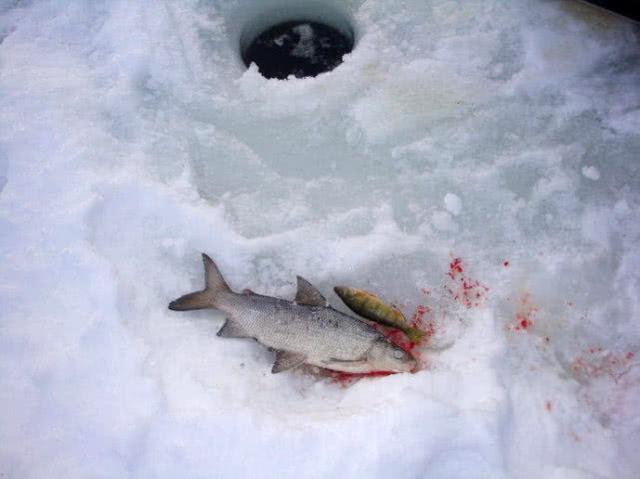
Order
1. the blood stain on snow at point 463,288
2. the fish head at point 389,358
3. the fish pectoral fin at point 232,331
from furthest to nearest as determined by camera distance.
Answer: the blood stain on snow at point 463,288, the fish pectoral fin at point 232,331, the fish head at point 389,358

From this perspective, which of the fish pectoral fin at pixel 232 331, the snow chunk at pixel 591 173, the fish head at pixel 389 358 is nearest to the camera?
the fish head at pixel 389 358

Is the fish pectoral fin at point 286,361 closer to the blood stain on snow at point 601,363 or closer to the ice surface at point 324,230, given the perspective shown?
the ice surface at point 324,230

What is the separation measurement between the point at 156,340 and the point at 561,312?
2295 mm

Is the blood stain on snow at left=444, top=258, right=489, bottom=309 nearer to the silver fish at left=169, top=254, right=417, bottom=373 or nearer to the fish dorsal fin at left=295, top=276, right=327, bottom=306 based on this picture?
the silver fish at left=169, top=254, right=417, bottom=373

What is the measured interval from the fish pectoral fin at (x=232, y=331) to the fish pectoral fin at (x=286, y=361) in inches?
8.3

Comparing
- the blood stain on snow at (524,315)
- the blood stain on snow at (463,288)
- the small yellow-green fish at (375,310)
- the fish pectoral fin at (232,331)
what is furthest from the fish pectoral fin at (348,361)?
the blood stain on snow at (524,315)

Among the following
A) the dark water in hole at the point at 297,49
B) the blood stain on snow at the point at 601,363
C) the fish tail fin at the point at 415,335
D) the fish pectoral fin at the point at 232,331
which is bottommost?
the blood stain on snow at the point at 601,363

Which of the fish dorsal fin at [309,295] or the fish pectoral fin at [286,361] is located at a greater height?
the fish dorsal fin at [309,295]

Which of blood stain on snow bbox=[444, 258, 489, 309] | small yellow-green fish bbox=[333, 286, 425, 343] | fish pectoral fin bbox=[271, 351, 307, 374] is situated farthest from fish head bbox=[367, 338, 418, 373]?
blood stain on snow bbox=[444, 258, 489, 309]

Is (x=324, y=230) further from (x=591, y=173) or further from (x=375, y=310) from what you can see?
(x=591, y=173)

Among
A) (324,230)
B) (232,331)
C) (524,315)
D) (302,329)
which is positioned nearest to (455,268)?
(524,315)

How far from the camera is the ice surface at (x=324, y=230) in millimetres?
2506

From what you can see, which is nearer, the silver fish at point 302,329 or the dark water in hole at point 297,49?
the silver fish at point 302,329

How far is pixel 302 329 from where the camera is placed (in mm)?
2711
